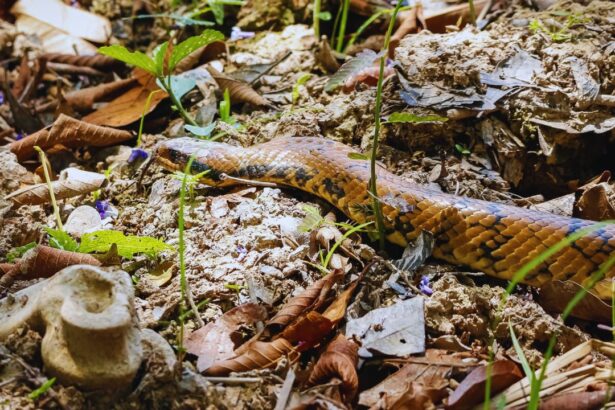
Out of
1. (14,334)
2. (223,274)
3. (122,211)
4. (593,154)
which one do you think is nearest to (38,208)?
(122,211)

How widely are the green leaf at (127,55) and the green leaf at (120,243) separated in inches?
48.6

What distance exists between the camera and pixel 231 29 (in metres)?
6.08

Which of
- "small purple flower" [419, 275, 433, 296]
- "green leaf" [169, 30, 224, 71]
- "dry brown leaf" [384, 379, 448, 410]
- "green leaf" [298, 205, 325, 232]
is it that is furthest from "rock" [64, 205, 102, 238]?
"dry brown leaf" [384, 379, 448, 410]

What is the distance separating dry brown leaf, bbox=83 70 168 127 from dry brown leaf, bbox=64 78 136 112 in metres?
0.07

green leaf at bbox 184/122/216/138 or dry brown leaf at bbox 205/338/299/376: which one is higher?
green leaf at bbox 184/122/216/138

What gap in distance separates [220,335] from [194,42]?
1983 mm

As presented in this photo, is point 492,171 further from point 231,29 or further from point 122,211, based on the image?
point 231,29

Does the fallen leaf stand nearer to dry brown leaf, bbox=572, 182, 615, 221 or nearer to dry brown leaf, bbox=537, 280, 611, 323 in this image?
dry brown leaf, bbox=537, 280, 611, 323

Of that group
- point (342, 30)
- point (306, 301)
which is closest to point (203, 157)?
point (306, 301)

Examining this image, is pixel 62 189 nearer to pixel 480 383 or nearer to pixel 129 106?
pixel 129 106

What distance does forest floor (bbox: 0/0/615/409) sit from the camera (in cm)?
269

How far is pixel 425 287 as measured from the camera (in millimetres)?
3416

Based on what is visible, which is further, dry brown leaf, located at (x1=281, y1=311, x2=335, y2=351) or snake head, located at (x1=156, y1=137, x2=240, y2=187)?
snake head, located at (x1=156, y1=137, x2=240, y2=187)

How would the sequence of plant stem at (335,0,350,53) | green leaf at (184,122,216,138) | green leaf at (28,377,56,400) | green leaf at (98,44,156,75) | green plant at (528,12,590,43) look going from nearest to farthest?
green leaf at (28,377,56,400), green leaf at (98,44,156,75), green leaf at (184,122,216,138), green plant at (528,12,590,43), plant stem at (335,0,350,53)
